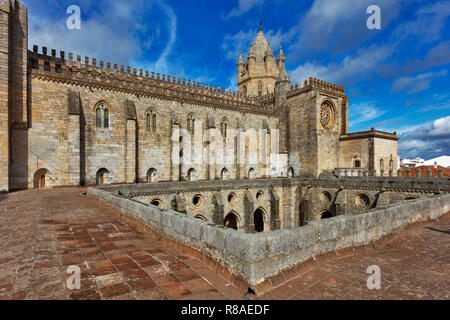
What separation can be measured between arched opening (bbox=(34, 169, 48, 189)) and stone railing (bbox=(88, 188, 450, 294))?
1430cm

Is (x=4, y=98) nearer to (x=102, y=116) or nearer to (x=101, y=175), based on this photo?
(x=102, y=116)

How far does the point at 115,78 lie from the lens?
20500 millimetres

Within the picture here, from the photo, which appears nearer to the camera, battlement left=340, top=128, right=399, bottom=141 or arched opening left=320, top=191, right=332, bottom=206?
arched opening left=320, top=191, right=332, bottom=206

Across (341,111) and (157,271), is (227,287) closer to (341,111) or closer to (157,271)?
(157,271)

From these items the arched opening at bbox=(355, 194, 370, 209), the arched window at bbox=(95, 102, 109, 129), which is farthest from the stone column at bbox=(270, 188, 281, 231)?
the arched window at bbox=(95, 102, 109, 129)

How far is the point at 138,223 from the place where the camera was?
644cm

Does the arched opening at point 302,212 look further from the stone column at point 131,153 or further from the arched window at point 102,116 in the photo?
the arched window at point 102,116

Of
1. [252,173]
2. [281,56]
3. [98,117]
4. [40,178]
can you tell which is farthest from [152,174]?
[281,56]

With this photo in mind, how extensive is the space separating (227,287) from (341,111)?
30.1 metres

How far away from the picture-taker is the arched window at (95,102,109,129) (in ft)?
62.6

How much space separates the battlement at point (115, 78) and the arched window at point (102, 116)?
1.77 meters

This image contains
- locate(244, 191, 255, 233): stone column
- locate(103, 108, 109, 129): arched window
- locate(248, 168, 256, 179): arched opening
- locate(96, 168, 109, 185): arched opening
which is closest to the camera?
locate(96, 168, 109, 185): arched opening

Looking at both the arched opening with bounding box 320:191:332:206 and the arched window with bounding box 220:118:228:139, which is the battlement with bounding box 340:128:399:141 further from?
the arched window with bounding box 220:118:228:139

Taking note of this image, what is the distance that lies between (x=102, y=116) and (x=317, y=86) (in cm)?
2252
